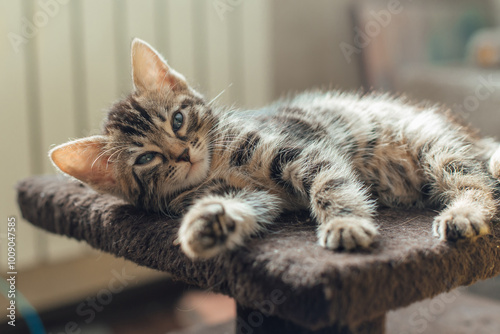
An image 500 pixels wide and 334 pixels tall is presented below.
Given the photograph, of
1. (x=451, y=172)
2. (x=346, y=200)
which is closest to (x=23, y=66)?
(x=346, y=200)

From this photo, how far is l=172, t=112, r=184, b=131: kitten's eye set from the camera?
4.17 ft

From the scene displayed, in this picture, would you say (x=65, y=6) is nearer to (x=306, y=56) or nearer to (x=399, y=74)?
(x=306, y=56)

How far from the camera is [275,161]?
1235mm

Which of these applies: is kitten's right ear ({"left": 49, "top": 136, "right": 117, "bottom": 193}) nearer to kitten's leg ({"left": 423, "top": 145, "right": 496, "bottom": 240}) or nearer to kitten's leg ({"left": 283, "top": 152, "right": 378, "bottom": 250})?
kitten's leg ({"left": 283, "top": 152, "right": 378, "bottom": 250})

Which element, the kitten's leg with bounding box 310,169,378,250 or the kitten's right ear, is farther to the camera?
the kitten's right ear
